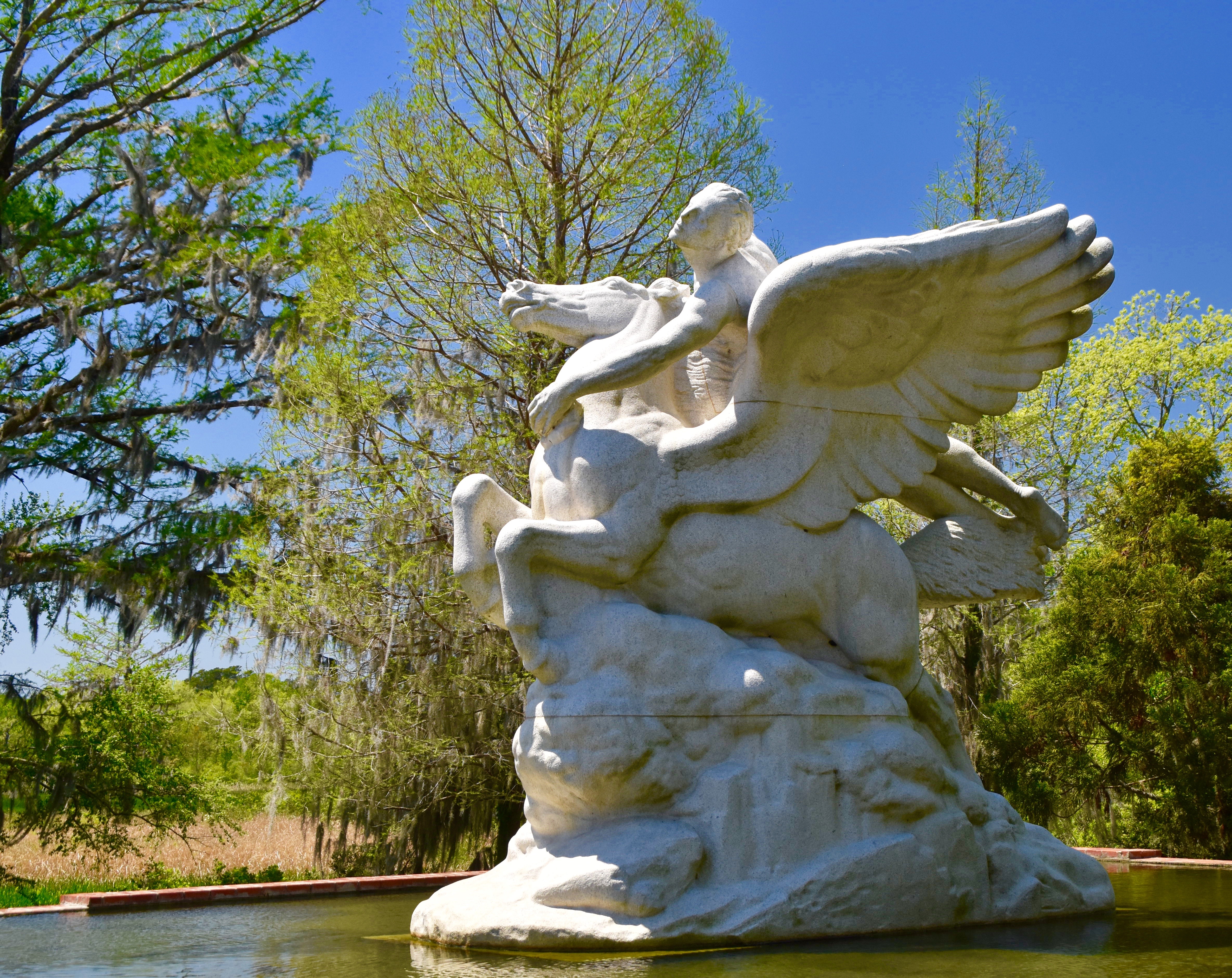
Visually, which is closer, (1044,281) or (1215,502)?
(1044,281)

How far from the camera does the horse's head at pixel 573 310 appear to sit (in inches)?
221

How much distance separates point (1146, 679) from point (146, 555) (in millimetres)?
9888

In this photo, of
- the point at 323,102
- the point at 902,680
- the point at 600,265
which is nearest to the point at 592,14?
the point at 600,265

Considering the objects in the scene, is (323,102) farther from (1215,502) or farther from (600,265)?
(1215,502)

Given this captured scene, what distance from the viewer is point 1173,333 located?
17797mm

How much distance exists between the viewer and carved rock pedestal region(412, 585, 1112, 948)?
428cm

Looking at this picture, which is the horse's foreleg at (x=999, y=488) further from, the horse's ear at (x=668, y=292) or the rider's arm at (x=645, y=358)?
the horse's ear at (x=668, y=292)

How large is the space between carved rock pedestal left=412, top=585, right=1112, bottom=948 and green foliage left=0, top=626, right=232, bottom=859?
619cm

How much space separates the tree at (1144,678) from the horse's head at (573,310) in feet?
19.3

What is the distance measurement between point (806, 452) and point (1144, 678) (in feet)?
20.3

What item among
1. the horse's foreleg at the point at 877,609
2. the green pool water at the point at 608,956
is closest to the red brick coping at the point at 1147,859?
the green pool water at the point at 608,956

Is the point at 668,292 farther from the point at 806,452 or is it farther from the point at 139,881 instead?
the point at 139,881

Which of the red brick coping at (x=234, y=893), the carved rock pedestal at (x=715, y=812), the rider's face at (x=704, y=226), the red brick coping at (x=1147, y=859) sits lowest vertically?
Answer: the red brick coping at (x=234, y=893)

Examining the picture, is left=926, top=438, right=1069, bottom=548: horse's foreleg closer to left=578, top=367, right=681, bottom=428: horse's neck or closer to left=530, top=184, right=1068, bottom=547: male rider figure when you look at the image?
left=530, top=184, right=1068, bottom=547: male rider figure
